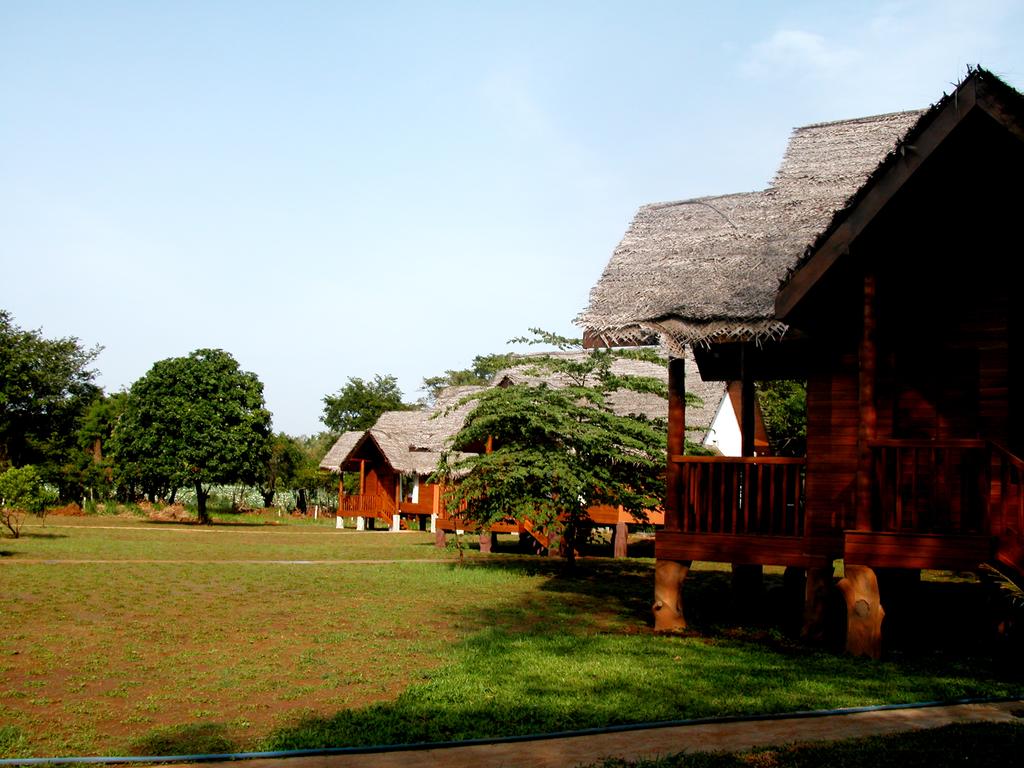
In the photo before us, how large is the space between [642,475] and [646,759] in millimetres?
14294

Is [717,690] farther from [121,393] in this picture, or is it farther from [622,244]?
[121,393]

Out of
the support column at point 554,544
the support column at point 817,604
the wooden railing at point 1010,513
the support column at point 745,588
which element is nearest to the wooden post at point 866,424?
the wooden railing at point 1010,513

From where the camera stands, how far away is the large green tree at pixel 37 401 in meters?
54.7

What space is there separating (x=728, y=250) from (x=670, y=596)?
4350 mm

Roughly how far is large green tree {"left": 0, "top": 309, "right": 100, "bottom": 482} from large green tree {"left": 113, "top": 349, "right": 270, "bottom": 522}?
48.8 ft

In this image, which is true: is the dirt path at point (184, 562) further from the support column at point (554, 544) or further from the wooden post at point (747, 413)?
the wooden post at point (747, 413)

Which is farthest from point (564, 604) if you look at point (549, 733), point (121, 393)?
point (121, 393)

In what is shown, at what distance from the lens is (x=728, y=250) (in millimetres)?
12641

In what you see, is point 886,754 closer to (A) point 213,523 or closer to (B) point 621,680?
(B) point 621,680

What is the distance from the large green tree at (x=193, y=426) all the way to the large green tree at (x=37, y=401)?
14.9 metres

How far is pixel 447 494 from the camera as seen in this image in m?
22.3

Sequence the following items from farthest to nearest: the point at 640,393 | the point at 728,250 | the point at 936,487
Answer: the point at 640,393 → the point at 728,250 → the point at 936,487

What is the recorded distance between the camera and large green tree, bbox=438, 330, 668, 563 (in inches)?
772

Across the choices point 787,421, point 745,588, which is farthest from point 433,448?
point 745,588
